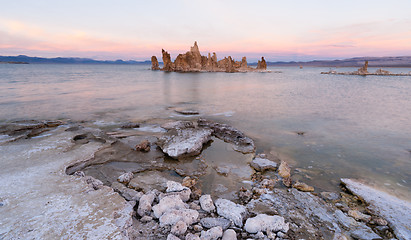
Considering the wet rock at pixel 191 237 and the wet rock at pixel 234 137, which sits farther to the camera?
the wet rock at pixel 234 137

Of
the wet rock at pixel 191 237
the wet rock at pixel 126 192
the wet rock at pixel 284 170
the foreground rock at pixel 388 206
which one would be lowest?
the foreground rock at pixel 388 206

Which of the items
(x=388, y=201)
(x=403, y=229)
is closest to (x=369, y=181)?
(x=388, y=201)

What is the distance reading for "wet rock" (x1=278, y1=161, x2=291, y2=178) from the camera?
21.9ft

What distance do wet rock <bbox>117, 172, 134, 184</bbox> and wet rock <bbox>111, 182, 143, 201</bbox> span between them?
0.33 meters

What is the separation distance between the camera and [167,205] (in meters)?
4.69

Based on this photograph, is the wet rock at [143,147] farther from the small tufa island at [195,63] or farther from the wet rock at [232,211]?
the small tufa island at [195,63]

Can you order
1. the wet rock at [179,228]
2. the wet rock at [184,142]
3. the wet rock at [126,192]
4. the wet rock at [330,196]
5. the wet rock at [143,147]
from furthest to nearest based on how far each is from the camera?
the wet rock at [143,147]
the wet rock at [184,142]
the wet rock at [330,196]
the wet rock at [126,192]
the wet rock at [179,228]

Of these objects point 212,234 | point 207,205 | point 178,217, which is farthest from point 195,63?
point 212,234

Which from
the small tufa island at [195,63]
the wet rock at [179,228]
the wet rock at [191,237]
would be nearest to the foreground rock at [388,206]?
the wet rock at [191,237]

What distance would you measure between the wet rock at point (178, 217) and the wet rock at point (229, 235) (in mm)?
761

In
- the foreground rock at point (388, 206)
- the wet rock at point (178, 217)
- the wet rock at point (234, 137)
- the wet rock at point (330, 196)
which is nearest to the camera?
the wet rock at point (178, 217)

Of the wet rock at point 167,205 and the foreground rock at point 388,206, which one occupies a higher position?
the wet rock at point 167,205

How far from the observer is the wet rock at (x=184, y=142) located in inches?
316

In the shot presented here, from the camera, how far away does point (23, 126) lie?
34.7 feet
